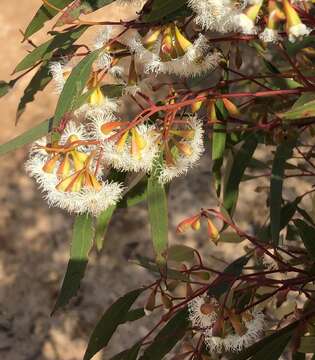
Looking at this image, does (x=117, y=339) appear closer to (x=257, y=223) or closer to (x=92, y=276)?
(x=92, y=276)

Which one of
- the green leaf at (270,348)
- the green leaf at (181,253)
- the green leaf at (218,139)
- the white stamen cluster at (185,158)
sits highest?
the white stamen cluster at (185,158)

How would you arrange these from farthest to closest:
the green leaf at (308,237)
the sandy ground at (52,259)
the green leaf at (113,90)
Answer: the sandy ground at (52,259), the green leaf at (308,237), the green leaf at (113,90)

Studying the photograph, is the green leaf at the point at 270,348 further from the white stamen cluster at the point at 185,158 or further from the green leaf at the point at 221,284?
the white stamen cluster at the point at 185,158

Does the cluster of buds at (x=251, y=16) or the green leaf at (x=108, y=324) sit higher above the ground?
the cluster of buds at (x=251, y=16)

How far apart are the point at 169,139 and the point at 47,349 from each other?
106cm

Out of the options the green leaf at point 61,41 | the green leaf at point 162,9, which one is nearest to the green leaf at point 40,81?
the green leaf at point 61,41

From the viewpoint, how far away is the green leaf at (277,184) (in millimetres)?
1216

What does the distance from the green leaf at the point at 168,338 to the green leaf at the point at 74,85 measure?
438mm

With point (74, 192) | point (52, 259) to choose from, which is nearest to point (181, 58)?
point (74, 192)

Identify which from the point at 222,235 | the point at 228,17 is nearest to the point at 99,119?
the point at 228,17

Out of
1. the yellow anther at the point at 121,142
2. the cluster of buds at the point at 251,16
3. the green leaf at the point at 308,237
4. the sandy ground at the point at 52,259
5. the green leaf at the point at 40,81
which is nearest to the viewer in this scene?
the cluster of buds at the point at 251,16

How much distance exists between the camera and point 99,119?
2.93 ft

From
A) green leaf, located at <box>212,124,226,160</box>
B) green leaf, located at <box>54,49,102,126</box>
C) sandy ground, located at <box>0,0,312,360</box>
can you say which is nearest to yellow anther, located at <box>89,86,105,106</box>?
green leaf, located at <box>54,49,102,126</box>

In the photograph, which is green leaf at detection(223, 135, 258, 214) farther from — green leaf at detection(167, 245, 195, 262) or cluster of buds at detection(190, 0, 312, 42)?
cluster of buds at detection(190, 0, 312, 42)
